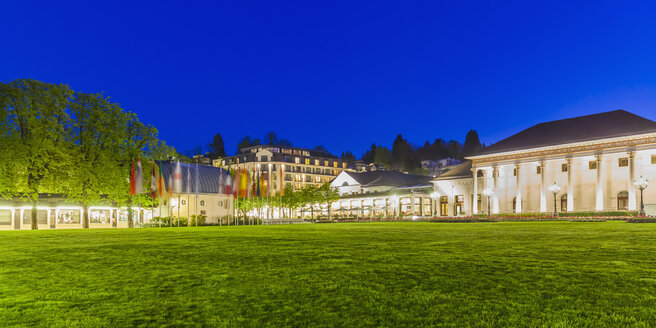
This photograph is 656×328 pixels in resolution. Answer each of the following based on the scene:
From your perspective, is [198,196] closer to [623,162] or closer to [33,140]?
[33,140]

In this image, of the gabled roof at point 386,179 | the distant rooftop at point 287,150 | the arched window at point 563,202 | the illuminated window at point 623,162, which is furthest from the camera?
the distant rooftop at point 287,150

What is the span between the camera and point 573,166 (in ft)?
236

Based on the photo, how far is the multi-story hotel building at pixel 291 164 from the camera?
144750mm

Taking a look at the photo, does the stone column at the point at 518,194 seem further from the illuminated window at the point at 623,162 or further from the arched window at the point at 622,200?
the illuminated window at the point at 623,162

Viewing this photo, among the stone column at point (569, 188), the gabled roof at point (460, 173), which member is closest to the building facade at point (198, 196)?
the gabled roof at point (460, 173)

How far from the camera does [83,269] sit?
40.5ft

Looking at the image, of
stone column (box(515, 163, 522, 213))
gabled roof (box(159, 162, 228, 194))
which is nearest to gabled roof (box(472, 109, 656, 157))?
stone column (box(515, 163, 522, 213))

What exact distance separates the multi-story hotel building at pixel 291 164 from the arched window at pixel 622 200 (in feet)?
277

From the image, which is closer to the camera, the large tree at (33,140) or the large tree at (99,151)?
the large tree at (33,140)

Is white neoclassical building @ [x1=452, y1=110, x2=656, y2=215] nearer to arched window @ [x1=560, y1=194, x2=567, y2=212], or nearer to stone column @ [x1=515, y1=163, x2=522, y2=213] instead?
arched window @ [x1=560, y1=194, x2=567, y2=212]

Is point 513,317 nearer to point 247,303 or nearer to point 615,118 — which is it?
point 247,303

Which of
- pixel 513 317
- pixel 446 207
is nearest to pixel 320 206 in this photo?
pixel 446 207

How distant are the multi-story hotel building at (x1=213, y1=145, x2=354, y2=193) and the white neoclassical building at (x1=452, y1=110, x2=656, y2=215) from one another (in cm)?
6731

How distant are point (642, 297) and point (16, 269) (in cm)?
1442
